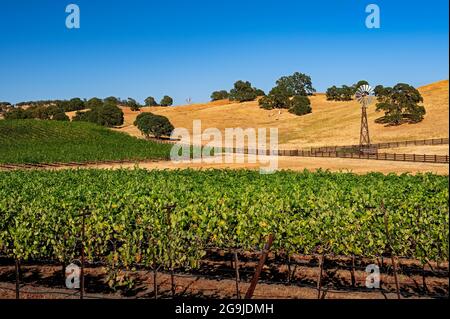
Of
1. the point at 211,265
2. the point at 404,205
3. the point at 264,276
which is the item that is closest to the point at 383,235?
the point at 404,205

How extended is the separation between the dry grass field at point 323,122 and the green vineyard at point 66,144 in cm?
2324

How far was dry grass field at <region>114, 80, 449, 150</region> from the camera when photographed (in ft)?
282

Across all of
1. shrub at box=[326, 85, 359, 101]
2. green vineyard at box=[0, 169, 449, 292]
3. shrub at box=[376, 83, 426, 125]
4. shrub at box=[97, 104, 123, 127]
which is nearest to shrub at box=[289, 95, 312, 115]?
shrub at box=[326, 85, 359, 101]

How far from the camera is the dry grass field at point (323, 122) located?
282 ft

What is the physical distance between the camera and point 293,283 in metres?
15.4

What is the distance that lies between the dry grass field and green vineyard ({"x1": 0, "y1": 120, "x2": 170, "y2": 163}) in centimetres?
2324

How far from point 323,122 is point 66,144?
61.8 metres

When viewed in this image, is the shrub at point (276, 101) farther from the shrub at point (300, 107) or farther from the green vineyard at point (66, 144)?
the green vineyard at point (66, 144)

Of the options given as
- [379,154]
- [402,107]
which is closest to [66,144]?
[379,154]

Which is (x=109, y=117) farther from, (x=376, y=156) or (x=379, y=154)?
(x=376, y=156)

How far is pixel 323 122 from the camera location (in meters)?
112
